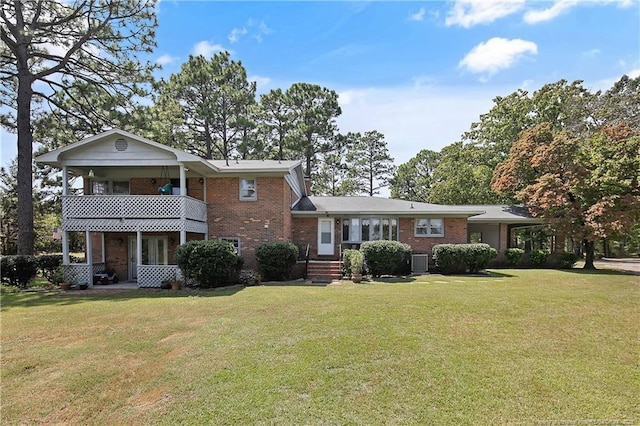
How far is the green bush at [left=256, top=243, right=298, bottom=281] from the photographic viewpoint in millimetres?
13844

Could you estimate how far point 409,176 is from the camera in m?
42.4

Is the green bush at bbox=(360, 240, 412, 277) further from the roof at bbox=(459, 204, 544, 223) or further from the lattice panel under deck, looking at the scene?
the lattice panel under deck

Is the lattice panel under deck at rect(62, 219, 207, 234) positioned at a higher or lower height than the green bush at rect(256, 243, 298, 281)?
higher

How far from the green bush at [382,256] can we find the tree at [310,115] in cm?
1970

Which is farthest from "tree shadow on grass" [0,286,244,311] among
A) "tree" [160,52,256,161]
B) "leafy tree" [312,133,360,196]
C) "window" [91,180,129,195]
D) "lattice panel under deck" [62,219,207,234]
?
"leafy tree" [312,133,360,196]

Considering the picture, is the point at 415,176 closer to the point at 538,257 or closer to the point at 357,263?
the point at 538,257

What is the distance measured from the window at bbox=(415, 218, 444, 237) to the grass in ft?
27.7

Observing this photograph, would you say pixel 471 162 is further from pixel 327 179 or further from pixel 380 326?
pixel 380 326

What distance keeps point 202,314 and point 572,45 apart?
12.3 metres

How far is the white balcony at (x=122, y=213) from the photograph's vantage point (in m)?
13.3

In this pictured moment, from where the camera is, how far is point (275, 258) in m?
13.8

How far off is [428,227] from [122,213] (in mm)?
14683

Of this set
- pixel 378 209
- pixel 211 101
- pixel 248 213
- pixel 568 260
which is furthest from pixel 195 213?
pixel 568 260

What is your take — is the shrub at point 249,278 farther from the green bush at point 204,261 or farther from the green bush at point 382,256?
the green bush at point 382,256
